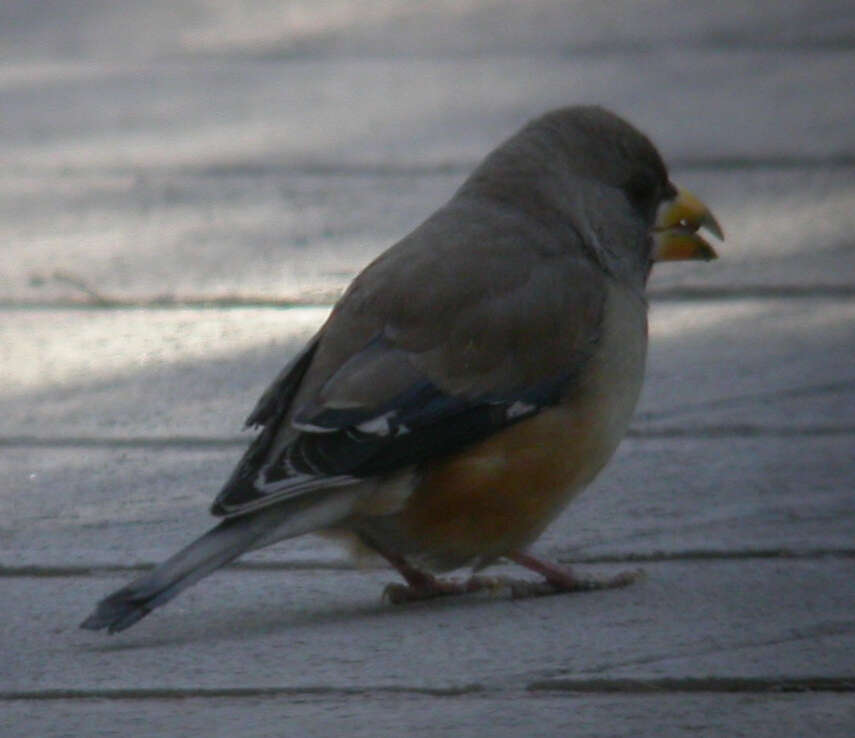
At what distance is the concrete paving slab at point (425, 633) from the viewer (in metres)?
2.73

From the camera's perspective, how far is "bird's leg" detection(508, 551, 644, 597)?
3.18 metres

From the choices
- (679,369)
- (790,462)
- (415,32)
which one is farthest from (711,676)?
(415,32)

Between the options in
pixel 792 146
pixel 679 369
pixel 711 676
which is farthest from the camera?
pixel 792 146

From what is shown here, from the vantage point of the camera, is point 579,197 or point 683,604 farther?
point 579,197

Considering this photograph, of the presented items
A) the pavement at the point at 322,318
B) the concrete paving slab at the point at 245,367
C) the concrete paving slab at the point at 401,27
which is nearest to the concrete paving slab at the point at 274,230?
the pavement at the point at 322,318

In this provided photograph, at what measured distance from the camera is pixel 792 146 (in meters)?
5.87

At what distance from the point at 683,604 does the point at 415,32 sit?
4.68 m

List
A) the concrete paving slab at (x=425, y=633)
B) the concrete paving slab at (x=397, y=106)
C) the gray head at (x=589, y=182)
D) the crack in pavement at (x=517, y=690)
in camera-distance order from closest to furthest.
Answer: the crack in pavement at (x=517, y=690), the concrete paving slab at (x=425, y=633), the gray head at (x=589, y=182), the concrete paving slab at (x=397, y=106)

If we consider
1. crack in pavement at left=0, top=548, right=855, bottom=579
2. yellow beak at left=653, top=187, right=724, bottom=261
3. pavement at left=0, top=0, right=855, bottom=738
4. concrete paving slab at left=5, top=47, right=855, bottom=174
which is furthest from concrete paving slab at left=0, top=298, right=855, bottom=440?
concrete paving slab at left=5, top=47, right=855, bottom=174

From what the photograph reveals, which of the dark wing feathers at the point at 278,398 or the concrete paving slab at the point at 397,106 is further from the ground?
the dark wing feathers at the point at 278,398

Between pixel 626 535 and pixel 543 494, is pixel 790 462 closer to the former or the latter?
pixel 626 535

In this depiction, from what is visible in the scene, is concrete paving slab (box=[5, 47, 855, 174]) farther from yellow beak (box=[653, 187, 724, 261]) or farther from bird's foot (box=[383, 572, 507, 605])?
bird's foot (box=[383, 572, 507, 605])

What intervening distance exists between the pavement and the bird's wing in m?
0.23

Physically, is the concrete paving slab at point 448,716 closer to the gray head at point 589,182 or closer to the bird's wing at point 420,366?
the bird's wing at point 420,366
